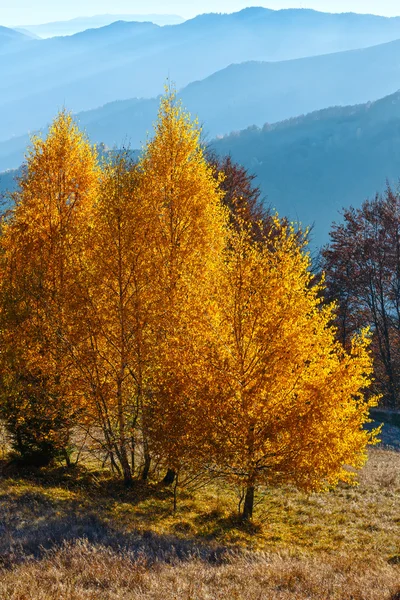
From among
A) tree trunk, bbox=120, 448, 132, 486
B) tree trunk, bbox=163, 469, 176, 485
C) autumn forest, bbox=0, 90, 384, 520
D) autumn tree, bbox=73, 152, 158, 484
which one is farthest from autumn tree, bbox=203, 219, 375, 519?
tree trunk, bbox=163, 469, 176, 485

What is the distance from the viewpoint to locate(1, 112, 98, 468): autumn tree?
14273mm

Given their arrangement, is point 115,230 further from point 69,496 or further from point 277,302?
point 69,496

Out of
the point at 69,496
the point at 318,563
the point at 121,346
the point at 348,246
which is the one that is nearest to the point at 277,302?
the point at 121,346

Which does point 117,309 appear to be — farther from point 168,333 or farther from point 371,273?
point 371,273

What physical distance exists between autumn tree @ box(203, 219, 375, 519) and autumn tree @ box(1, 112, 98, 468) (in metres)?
4.33

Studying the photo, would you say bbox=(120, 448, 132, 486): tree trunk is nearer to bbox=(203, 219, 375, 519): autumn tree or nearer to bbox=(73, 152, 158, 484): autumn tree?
bbox=(73, 152, 158, 484): autumn tree

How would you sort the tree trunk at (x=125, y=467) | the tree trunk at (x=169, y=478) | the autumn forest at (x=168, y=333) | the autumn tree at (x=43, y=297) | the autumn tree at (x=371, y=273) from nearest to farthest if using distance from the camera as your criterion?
the autumn forest at (x=168, y=333), the autumn tree at (x=43, y=297), the tree trunk at (x=125, y=467), the tree trunk at (x=169, y=478), the autumn tree at (x=371, y=273)

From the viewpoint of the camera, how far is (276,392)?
12609mm

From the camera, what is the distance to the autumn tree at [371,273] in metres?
37.6

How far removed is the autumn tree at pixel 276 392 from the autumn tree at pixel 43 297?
433 centimetres

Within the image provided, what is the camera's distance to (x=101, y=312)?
46.7 feet

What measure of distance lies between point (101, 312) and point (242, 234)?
442cm

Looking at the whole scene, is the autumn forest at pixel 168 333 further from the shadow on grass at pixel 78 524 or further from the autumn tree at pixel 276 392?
the shadow on grass at pixel 78 524

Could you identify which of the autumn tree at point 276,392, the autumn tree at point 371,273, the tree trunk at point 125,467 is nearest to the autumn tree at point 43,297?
the tree trunk at point 125,467
